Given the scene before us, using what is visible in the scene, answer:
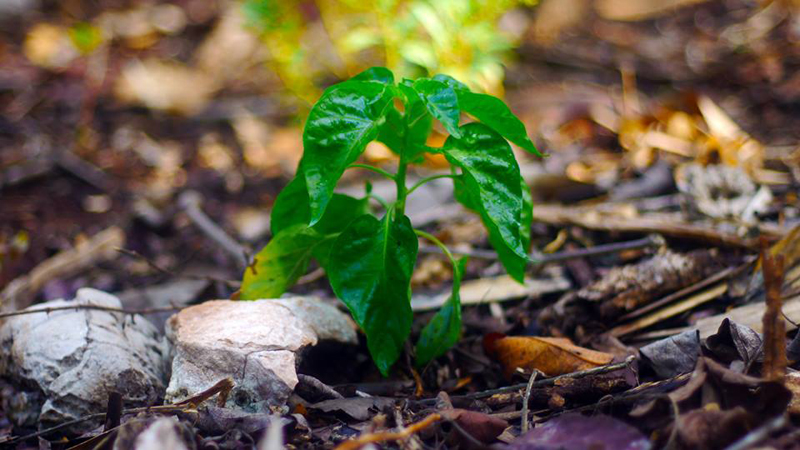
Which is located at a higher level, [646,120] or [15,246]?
[646,120]

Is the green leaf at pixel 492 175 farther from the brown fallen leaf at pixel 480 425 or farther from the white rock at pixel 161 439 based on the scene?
the white rock at pixel 161 439

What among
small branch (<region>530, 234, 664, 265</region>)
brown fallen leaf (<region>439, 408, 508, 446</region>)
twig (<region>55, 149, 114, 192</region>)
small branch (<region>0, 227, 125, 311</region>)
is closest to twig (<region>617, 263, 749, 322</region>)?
small branch (<region>530, 234, 664, 265</region>)

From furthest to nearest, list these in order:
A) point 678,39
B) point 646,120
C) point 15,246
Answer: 1. point 678,39
2. point 646,120
3. point 15,246

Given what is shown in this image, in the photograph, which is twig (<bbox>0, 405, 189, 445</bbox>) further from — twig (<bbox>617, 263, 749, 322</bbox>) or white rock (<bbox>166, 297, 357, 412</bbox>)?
twig (<bbox>617, 263, 749, 322</bbox>)

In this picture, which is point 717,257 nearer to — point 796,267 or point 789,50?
point 796,267

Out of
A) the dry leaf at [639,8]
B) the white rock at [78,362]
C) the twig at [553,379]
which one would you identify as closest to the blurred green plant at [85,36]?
the white rock at [78,362]

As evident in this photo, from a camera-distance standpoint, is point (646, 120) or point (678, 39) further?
point (678, 39)

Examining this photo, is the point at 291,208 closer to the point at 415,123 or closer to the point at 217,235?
the point at 415,123

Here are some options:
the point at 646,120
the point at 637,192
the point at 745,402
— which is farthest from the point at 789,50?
the point at 745,402

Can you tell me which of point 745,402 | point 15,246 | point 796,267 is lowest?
point 15,246
